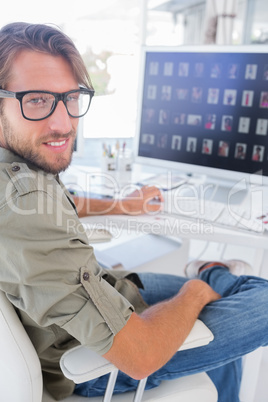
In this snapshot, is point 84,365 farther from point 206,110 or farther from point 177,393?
point 206,110

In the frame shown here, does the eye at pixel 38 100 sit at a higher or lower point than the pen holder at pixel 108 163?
higher

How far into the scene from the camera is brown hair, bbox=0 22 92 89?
0.81 m

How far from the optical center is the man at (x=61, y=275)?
27.5 inches

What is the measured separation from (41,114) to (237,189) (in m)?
1.00

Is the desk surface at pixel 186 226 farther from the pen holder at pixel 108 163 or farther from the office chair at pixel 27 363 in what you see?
the office chair at pixel 27 363

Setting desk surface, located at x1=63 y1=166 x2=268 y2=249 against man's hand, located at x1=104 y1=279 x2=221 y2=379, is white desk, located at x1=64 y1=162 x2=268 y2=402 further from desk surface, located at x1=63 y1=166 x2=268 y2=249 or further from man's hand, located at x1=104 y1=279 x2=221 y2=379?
man's hand, located at x1=104 y1=279 x2=221 y2=379

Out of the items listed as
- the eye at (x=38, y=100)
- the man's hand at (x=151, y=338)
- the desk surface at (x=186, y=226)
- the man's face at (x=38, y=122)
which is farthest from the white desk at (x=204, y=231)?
the eye at (x=38, y=100)

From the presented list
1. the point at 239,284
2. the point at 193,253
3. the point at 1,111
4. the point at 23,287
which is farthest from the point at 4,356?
the point at 193,253

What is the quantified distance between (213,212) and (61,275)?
765 mm

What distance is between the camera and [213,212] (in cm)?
135

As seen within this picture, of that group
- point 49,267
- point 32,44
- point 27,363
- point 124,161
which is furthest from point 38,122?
point 124,161

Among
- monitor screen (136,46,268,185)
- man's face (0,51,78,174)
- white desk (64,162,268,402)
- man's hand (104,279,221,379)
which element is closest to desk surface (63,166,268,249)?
white desk (64,162,268,402)

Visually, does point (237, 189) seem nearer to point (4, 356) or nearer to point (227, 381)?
point (227, 381)

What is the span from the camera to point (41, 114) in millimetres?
858
